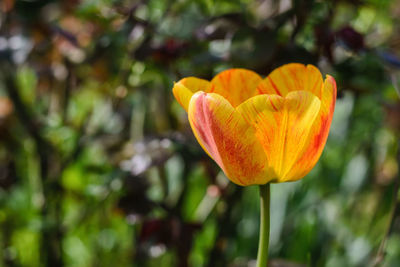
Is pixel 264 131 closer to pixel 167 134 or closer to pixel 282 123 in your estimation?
pixel 282 123

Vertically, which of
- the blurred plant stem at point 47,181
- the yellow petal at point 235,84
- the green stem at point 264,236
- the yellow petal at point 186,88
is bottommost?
the blurred plant stem at point 47,181

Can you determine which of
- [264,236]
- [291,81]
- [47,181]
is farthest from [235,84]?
[47,181]

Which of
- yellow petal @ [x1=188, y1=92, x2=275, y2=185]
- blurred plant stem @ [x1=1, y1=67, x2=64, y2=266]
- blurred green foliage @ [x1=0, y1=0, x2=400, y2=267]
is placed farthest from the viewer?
blurred plant stem @ [x1=1, y1=67, x2=64, y2=266]

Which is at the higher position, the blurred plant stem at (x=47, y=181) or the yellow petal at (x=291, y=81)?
the yellow petal at (x=291, y=81)

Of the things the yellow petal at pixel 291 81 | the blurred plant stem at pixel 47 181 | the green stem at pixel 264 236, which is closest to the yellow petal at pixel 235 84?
the yellow petal at pixel 291 81

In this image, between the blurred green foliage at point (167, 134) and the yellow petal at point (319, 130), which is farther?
the blurred green foliage at point (167, 134)

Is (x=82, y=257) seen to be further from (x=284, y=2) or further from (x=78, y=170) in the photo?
(x=284, y=2)

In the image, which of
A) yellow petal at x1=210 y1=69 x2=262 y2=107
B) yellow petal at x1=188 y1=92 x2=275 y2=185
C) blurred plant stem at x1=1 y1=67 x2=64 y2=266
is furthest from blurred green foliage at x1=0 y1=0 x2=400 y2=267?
yellow petal at x1=188 y1=92 x2=275 y2=185

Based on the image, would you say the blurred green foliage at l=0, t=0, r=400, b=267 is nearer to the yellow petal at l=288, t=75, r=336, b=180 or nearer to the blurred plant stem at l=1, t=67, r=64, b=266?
the blurred plant stem at l=1, t=67, r=64, b=266

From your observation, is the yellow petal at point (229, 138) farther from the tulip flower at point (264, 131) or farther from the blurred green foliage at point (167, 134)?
the blurred green foliage at point (167, 134)
